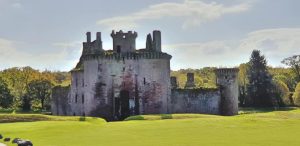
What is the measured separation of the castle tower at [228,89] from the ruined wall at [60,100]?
2203 centimetres

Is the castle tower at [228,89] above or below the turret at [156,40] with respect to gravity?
below

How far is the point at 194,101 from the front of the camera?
7388cm

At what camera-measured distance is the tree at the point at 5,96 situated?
341 ft

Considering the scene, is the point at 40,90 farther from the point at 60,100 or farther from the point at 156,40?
the point at 156,40

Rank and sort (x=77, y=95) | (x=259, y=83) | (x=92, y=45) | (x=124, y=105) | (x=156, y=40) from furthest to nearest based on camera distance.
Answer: (x=259, y=83), (x=92, y=45), (x=77, y=95), (x=156, y=40), (x=124, y=105)

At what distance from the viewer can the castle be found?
230ft

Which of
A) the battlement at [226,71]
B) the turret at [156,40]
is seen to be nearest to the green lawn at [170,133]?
the battlement at [226,71]

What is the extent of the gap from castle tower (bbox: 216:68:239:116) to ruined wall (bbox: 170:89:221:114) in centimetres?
137

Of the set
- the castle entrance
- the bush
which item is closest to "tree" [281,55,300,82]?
the bush

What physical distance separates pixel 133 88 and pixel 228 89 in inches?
555

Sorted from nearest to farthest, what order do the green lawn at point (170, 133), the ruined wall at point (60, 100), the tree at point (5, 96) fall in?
1. the green lawn at point (170, 133)
2. the ruined wall at point (60, 100)
3. the tree at point (5, 96)

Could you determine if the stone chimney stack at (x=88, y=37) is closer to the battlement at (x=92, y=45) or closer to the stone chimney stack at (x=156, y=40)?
Result: the battlement at (x=92, y=45)

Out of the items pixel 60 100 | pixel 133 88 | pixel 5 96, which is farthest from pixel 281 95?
pixel 5 96

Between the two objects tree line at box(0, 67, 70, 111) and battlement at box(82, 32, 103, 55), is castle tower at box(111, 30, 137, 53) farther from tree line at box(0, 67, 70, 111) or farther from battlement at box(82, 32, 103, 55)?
tree line at box(0, 67, 70, 111)
